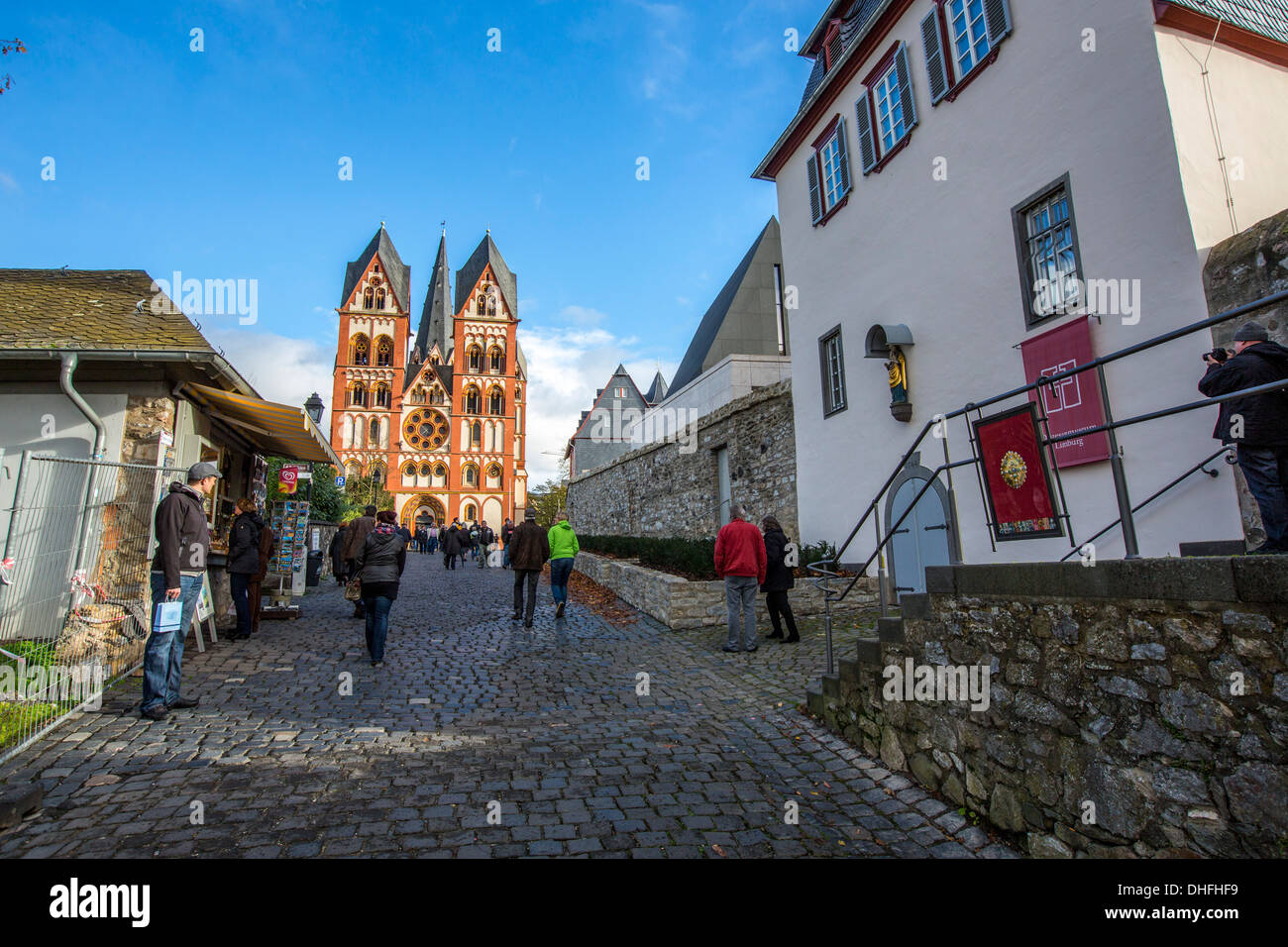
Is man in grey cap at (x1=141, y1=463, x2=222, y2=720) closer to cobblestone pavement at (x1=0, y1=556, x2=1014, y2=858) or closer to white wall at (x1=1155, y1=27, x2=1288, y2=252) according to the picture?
cobblestone pavement at (x1=0, y1=556, x2=1014, y2=858)

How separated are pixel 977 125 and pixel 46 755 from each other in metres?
11.6

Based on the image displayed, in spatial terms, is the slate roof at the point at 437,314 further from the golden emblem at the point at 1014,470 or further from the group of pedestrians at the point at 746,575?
the golden emblem at the point at 1014,470

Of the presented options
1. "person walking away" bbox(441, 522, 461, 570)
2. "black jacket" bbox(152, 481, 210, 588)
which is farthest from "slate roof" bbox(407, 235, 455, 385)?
"black jacket" bbox(152, 481, 210, 588)

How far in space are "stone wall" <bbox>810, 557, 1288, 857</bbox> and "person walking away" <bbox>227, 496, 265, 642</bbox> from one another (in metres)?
8.01

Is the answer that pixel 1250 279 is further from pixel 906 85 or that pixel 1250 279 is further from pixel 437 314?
pixel 437 314

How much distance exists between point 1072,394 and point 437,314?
246 ft

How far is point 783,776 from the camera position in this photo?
14.2ft

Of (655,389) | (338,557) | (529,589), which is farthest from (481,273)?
(529,589)

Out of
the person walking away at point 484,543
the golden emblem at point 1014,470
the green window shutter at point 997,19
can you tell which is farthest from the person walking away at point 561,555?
the person walking away at point 484,543

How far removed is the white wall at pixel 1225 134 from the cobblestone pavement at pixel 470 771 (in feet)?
20.0

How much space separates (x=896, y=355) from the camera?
10.4 m

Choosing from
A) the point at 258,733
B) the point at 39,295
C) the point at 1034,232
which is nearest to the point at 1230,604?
the point at 258,733

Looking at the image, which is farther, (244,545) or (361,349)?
(361,349)
